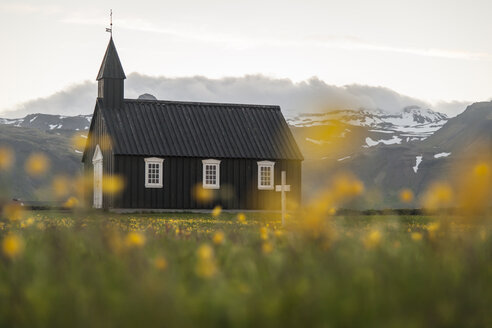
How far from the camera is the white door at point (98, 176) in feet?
154

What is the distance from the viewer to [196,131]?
4612cm

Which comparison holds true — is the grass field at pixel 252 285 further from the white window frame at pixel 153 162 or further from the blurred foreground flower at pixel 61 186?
the white window frame at pixel 153 162

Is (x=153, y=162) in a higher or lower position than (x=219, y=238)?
higher

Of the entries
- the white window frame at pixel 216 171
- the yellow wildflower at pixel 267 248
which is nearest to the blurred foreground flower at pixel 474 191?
the yellow wildflower at pixel 267 248

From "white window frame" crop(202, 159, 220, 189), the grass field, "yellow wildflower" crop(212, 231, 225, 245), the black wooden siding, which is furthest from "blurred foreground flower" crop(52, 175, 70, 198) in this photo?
"white window frame" crop(202, 159, 220, 189)

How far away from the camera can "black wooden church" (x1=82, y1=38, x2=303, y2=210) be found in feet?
143

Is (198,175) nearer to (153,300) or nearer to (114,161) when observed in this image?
(114,161)

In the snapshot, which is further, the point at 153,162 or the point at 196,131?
the point at 196,131

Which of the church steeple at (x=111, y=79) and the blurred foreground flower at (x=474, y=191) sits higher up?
the church steeple at (x=111, y=79)

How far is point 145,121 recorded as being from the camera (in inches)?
1794

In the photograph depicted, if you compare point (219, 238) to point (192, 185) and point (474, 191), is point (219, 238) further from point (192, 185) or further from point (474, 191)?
point (192, 185)

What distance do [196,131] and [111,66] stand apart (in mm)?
7160

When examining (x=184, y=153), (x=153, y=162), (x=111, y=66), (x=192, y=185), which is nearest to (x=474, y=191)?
(x=153, y=162)

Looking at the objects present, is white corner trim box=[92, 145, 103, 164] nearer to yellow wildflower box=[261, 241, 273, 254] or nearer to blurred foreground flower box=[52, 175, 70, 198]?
yellow wildflower box=[261, 241, 273, 254]
